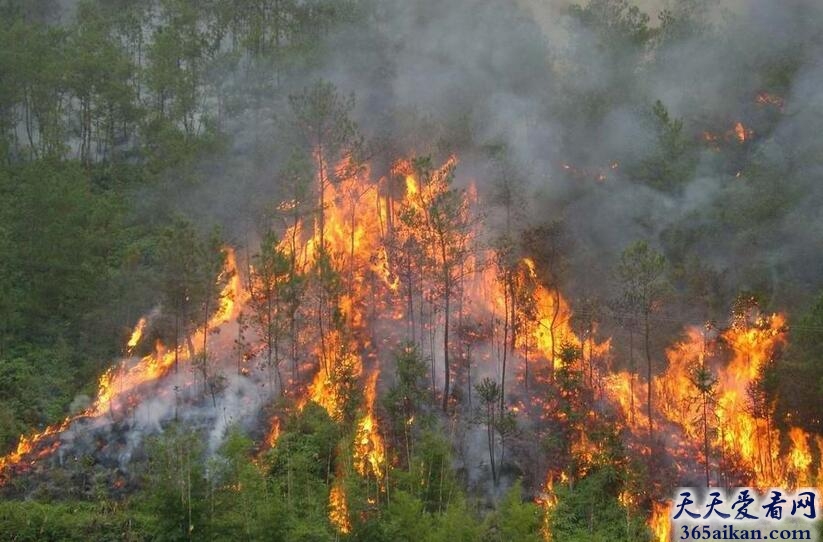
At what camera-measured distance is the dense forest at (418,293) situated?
26.3 meters

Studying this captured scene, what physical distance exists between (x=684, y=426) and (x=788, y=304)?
22.6 ft

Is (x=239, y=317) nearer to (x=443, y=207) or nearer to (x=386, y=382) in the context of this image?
(x=386, y=382)

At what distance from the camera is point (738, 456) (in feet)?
93.4

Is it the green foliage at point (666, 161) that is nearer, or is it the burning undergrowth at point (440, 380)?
Answer: the burning undergrowth at point (440, 380)

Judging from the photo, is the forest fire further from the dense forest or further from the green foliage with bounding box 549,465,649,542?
the green foliage with bounding box 549,465,649,542

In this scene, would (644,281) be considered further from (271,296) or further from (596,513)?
(271,296)

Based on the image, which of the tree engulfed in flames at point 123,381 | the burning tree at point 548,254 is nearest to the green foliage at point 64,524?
the tree engulfed in flames at point 123,381

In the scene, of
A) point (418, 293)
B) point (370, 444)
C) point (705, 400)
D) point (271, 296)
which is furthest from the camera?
point (418, 293)

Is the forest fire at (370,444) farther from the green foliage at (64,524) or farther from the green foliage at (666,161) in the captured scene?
the green foliage at (666,161)

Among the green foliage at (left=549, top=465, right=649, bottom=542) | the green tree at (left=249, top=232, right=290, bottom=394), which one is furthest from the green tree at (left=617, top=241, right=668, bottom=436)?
the green tree at (left=249, top=232, right=290, bottom=394)

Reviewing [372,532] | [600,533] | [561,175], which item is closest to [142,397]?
[372,532]

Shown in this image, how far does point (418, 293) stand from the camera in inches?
1379

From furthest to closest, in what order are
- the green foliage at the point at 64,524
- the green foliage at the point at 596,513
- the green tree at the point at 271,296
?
1. the green tree at the point at 271,296
2. the green foliage at the point at 596,513
3. the green foliage at the point at 64,524

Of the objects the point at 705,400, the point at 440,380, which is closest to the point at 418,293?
the point at 440,380
